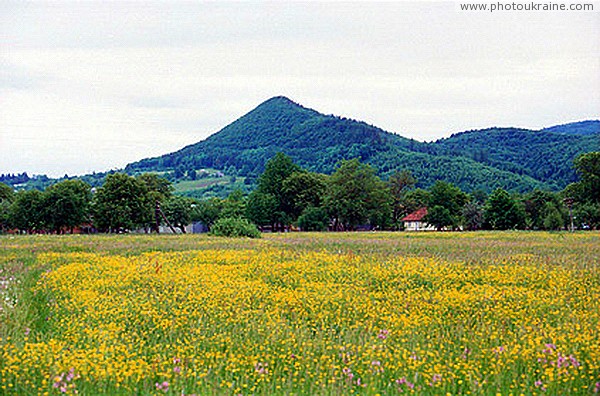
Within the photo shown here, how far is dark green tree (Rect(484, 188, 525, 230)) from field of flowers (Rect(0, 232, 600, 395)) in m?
74.3

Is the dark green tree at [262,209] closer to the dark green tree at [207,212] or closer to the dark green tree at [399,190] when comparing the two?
the dark green tree at [399,190]

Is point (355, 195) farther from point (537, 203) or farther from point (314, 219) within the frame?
point (537, 203)

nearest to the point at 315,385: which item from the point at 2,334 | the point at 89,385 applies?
the point at 89,385

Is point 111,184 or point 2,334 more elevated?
point 111,184

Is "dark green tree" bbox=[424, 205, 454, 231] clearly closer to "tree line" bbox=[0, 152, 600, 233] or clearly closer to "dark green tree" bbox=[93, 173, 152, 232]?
"tree line" bbox=[0, 152, 600, 233]

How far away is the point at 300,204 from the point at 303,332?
79119 mm

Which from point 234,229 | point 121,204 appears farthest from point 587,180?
point 121,204

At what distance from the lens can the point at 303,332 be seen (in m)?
9.39

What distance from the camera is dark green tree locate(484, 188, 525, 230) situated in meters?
88.1

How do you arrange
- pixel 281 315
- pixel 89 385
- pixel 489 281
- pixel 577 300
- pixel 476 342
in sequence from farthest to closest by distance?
pixel 489 281, pixel 577 300, pixel 281 315, pixel 476 342, pixel 89 385

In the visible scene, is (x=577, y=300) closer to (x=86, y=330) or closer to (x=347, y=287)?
(x=347, y=287)

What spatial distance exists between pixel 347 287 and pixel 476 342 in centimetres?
560

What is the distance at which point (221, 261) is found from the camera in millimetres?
21469

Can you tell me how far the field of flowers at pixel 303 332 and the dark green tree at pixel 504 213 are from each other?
7425 centimetres
